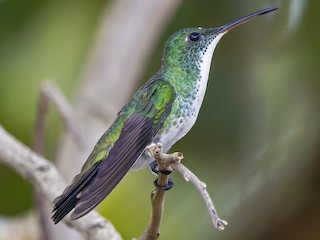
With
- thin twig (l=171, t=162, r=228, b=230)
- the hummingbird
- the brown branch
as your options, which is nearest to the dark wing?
the hummingbird

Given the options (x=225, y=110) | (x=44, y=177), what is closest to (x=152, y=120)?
(x=44, y=177)

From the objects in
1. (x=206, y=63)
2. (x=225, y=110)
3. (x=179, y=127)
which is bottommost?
(x=225, y=110)

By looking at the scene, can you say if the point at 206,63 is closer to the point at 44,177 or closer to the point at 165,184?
the point at 165,184

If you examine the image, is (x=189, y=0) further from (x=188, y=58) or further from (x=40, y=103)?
(x=188, y=58)

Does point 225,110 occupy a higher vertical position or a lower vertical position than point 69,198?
lower

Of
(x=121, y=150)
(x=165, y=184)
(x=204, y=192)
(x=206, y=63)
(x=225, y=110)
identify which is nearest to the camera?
(x=204, y=192)

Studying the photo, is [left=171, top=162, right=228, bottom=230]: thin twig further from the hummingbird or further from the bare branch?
the bare branch

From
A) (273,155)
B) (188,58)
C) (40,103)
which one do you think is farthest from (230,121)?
(188,58)
